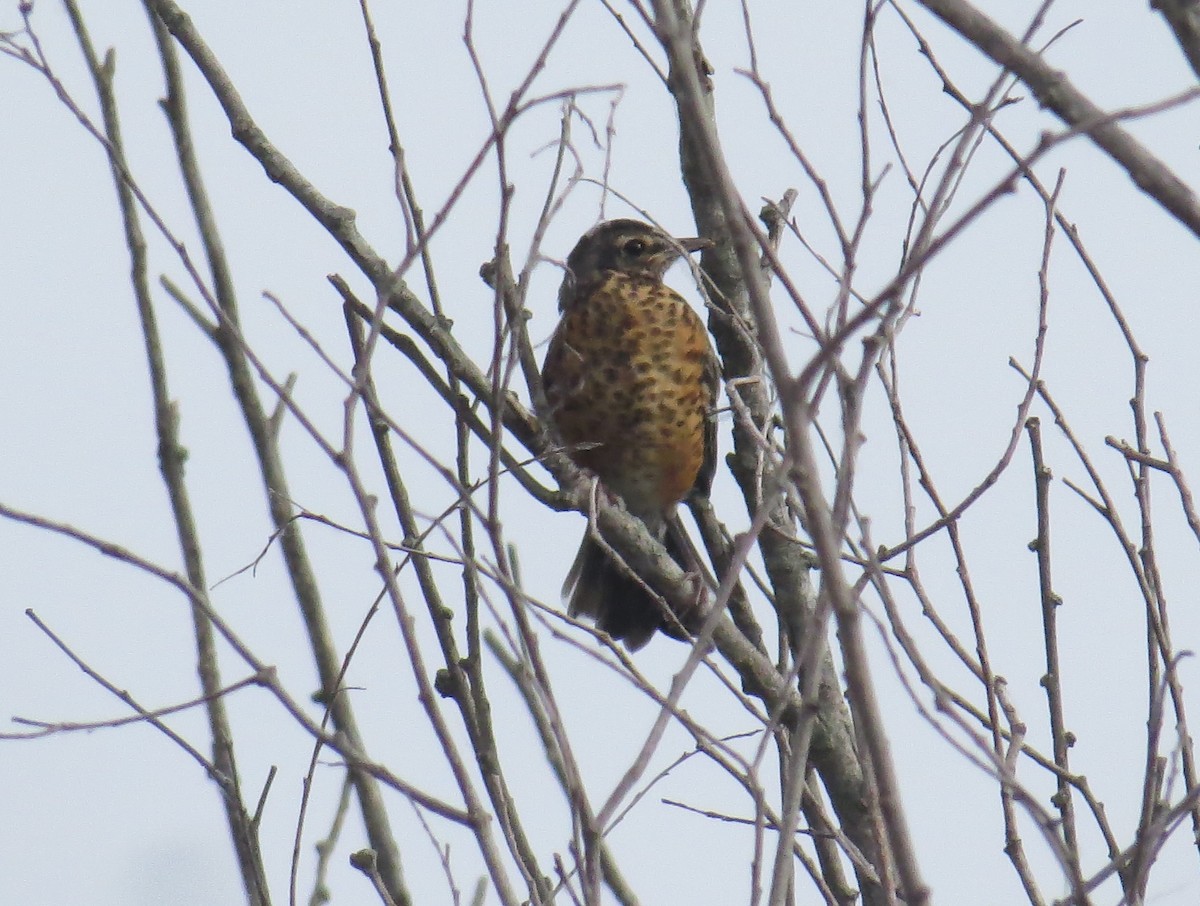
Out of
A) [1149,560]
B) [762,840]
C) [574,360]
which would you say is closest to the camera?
[762,840]

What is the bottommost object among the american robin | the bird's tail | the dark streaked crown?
the bird's tail

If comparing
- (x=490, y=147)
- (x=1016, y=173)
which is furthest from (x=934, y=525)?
(x=1016, y=173)

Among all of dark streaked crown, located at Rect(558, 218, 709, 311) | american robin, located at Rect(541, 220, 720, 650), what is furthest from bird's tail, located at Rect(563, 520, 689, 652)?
dark streaked crown, located at Rect(558, 218, 709, 311)

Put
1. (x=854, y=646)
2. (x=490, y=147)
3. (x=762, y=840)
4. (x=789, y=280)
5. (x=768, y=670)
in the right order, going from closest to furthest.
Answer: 1. (x=854, y=646)
2. (x=762, y=840)
3. (x=789, y=280)
4. (x=490, y=147)
5. (x=768, y=670)

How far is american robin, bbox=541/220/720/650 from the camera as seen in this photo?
5.48m

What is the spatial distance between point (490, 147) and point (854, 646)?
130cm

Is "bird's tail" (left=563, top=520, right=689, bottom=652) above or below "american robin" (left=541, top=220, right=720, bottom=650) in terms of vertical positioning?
below

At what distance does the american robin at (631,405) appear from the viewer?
18.0 ft

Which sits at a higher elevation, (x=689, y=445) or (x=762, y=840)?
(x=689, y=445)

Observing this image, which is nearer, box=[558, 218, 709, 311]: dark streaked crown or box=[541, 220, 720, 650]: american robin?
box=[541, 220, 720, 650]: american robin

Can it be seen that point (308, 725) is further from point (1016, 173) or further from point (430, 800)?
point (1016, 173)

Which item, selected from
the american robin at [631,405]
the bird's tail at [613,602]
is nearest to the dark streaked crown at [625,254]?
the american robin at [631,405]

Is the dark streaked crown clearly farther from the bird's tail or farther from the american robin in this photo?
the bird's tail

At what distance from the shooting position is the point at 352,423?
2.33 meters
